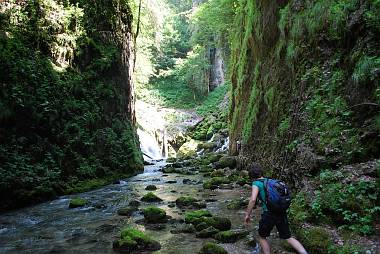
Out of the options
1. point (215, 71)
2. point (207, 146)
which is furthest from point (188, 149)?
point (215, 71)

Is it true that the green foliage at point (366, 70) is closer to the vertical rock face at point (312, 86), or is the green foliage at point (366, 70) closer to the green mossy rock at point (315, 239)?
the vertical rock face at point (312, 86)

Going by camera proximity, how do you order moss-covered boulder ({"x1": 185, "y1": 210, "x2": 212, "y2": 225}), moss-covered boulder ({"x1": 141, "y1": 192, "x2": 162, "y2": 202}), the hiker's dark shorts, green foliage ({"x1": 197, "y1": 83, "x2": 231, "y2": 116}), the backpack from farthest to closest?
green foliage ({"x1": 197, "y1": 83, "x2": 231, "y2": 116}) → moss-covered boulder ({"x1": 141, "y1": 192, "x2": 162, "y2": 202}) → moss-covered boulder ({"x1": 185, "y1": 210, "x2": 212, "y2": 225}) → the hiker's dark shorts → the backpack

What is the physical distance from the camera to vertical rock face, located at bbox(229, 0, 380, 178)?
292 inches

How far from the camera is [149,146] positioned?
97.8 ft

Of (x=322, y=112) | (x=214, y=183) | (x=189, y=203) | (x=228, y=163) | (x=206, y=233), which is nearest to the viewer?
(x=206, y=233)

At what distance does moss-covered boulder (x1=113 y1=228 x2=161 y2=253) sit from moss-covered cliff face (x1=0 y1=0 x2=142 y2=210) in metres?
4.65

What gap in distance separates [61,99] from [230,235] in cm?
891

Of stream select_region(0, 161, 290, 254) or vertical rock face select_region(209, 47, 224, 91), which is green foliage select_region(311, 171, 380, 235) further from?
vertical rock face select_region(209, 47, 224, 91)

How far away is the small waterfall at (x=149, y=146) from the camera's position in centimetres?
2880

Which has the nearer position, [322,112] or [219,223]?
[219,223]

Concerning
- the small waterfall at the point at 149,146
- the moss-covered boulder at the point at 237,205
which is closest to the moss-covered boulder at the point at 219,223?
the moss-covered boulder at the point at 237,205

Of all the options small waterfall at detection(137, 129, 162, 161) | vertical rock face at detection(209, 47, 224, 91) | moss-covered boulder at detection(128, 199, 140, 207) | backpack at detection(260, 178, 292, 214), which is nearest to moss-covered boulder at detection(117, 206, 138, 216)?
moss-covered boulder at detection(128, 199, 140, 207)

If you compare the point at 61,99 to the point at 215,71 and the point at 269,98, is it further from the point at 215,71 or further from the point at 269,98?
the point at 215,71

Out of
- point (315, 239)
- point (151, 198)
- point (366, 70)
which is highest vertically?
point (366, 70)
